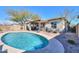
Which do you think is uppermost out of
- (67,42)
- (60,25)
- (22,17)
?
(22,17)

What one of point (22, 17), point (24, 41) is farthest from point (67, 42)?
point (22, 17)

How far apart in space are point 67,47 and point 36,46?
604 mm

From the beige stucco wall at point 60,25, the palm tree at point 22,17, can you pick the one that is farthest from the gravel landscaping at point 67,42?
the palm tree at point 22,17

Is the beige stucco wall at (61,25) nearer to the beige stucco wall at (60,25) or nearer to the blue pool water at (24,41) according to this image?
the beige stucco wall at (60,25)

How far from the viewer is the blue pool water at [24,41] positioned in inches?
130

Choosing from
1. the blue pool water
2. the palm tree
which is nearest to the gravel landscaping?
the blue pool water

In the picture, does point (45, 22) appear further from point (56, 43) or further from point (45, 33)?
point (56, 43)

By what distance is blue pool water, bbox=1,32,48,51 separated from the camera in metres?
3.29

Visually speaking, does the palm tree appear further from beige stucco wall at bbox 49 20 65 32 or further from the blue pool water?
beige stucco wall at bbox 49 20 65 32

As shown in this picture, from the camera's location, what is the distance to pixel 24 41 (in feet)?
10.8

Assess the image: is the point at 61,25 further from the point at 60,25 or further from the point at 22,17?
the point at 22,17

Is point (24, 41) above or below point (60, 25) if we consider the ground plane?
below

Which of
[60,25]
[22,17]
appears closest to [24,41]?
[22,17]
